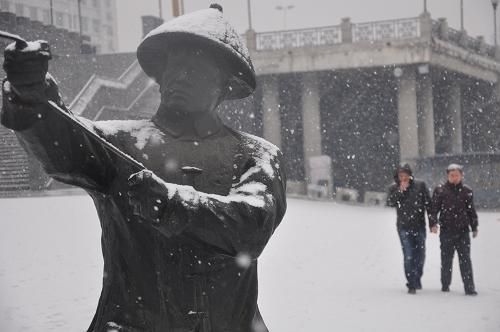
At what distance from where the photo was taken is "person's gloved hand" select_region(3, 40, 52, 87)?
2.05 meters

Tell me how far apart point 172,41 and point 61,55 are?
31.1 metres

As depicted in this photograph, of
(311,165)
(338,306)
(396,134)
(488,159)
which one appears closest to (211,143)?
(338,306)

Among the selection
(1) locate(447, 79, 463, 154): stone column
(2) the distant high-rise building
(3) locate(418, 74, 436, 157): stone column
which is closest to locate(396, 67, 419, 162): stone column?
(3) locate(418, 74, 436, 157): stone column

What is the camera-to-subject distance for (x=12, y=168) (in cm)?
2256

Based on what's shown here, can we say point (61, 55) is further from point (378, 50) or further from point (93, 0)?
point (93, 0)

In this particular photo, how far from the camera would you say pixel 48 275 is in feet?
35.3

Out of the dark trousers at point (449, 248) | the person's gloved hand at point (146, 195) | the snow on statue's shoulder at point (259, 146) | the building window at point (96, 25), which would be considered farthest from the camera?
the building window at point (96, 25)

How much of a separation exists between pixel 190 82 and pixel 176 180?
14.7 inches

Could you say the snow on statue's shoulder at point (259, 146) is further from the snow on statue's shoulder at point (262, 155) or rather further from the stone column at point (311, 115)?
the stone column at point (311, 115)

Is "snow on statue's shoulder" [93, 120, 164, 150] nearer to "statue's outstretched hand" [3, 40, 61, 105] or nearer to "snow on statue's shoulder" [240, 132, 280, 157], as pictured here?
"snow on statue's shoulder" [240, 132, 280, 157]

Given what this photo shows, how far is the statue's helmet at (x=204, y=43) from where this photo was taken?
2.69m

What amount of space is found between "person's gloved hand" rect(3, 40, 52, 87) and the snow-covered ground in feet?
19.3

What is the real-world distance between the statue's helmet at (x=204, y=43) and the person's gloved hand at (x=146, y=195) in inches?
28.4

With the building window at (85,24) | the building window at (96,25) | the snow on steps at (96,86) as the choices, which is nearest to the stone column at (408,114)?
the snow on steps at (96,86)
